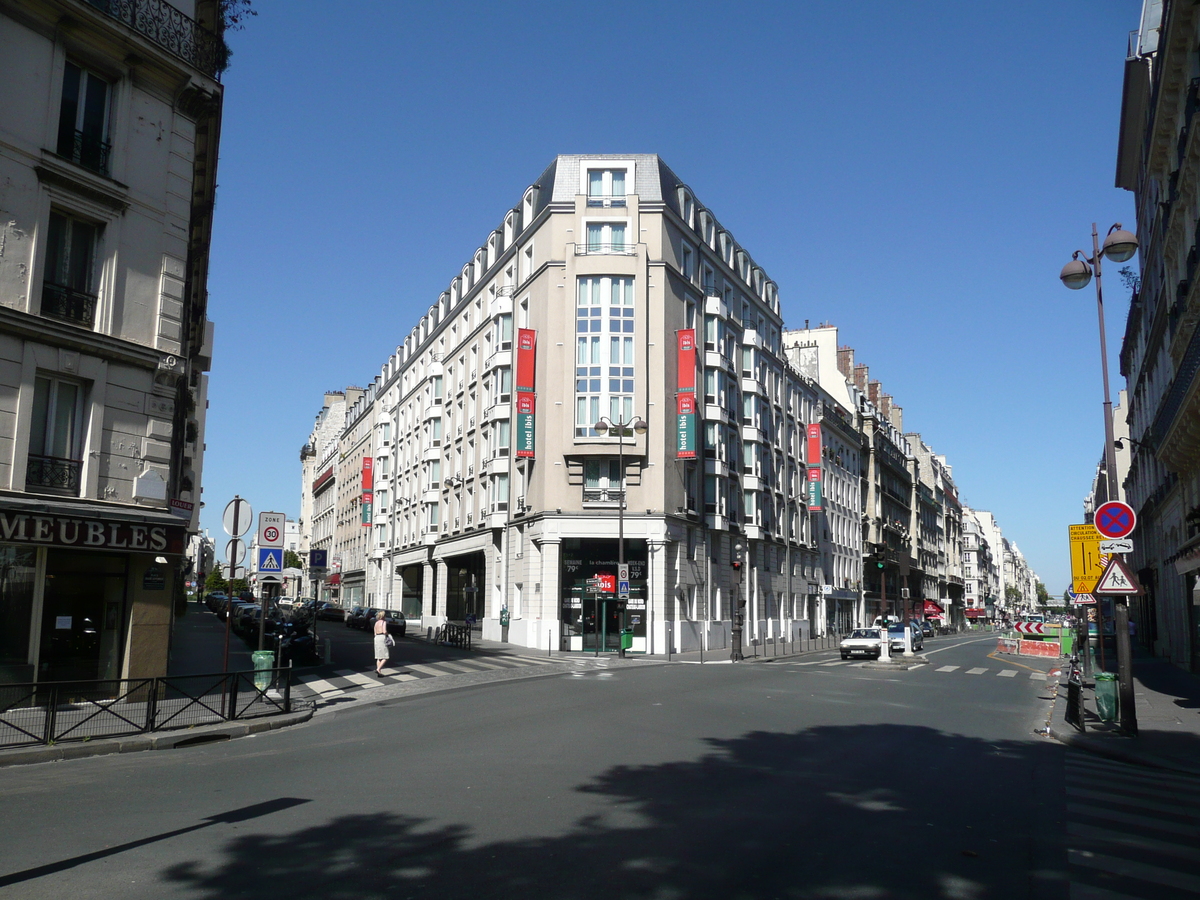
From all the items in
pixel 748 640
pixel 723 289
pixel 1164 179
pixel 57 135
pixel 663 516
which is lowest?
pixel 748 640

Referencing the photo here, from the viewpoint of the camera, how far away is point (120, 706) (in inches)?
535

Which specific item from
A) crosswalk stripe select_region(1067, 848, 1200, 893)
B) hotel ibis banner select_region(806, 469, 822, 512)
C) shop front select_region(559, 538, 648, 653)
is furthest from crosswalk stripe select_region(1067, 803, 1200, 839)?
hotel ibis banner select_region(806, 469, 822, 512)

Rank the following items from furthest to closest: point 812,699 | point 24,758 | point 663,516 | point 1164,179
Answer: point 663,516 → point 1164,179 → point 812,699 → point 24,758

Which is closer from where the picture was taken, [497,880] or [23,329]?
[497,880]

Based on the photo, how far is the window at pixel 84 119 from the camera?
58.3 ft

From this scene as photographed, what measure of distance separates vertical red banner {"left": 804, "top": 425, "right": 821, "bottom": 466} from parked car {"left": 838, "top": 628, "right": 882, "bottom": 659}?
84.8 ft

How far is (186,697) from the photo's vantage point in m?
14.6

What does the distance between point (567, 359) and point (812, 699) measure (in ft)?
81.7

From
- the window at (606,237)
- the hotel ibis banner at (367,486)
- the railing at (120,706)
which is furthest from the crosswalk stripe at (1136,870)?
the hotel ibis banner at (367,486)

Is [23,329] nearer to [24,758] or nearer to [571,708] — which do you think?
[24,758]

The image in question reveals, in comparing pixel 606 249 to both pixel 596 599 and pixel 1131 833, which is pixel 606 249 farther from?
pixel 1131 833

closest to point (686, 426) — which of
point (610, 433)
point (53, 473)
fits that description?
point (610, 433)

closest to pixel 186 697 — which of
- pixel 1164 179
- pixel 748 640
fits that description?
pixel 1164 179

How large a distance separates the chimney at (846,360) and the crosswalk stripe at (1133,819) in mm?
76208
